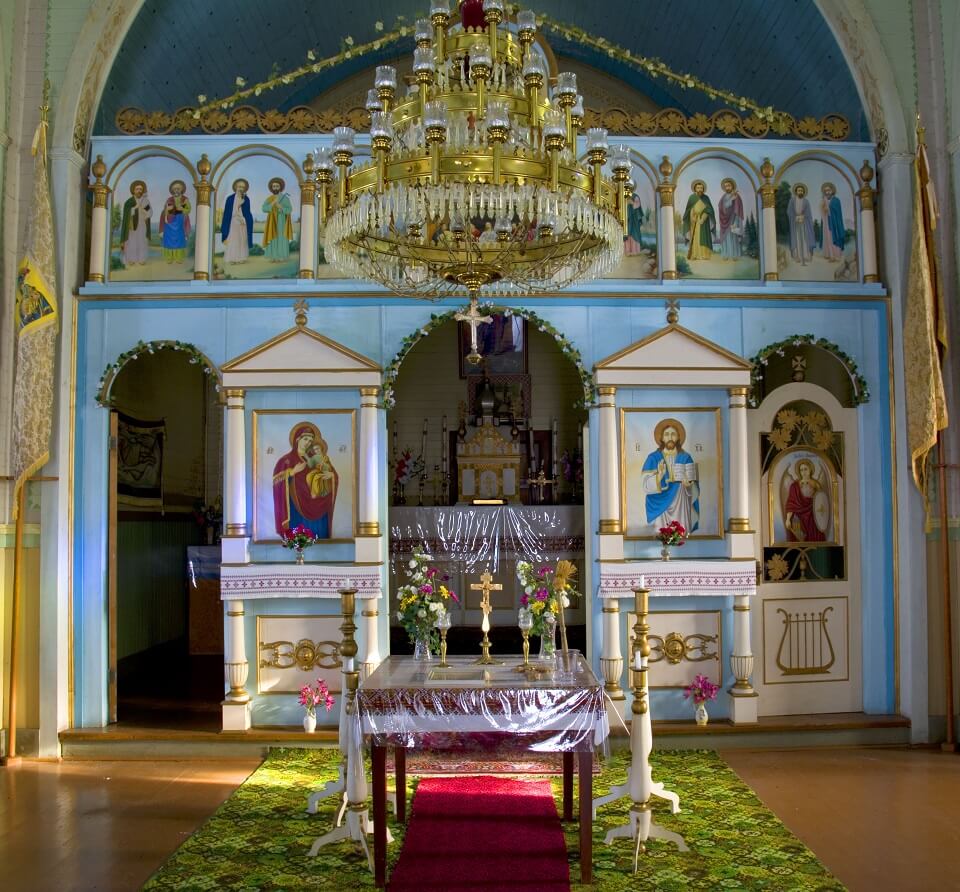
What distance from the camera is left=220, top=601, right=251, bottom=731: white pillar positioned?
28.7 feet

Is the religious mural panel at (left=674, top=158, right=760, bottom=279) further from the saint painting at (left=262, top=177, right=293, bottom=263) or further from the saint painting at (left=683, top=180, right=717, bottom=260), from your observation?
the saint painting at (left=262, top=177, right=293, bottom=263)

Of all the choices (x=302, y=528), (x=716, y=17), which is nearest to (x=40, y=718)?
(x=302, y=528)

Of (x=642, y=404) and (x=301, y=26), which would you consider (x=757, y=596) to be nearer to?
(x=642, y=404)

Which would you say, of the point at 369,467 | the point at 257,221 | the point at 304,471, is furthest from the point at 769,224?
the point at 304,471

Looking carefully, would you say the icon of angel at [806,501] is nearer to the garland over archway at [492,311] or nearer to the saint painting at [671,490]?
the saint painting at [671,490]

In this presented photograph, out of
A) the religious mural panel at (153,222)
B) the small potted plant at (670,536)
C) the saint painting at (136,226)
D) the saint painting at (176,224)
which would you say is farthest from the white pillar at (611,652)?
the saint painting at (136,226)

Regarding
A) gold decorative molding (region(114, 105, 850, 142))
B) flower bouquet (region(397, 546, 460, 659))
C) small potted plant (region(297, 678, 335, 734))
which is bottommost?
small potted plant (region(297, 678, 335, 734))

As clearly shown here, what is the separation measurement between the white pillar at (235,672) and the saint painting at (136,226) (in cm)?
310

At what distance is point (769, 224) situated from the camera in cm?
929

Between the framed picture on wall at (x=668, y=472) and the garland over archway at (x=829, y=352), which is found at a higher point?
the garland over archway at (x=829, y=352)

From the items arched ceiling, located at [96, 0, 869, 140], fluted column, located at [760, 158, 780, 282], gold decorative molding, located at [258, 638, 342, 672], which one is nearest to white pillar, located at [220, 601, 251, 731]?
gold decorative molding, located at [258, 638, 342, 672]

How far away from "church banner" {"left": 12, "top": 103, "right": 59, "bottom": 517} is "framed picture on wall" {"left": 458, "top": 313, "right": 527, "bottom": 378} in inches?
224

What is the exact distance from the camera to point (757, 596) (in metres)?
9.30

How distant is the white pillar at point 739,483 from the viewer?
8.92 metres
